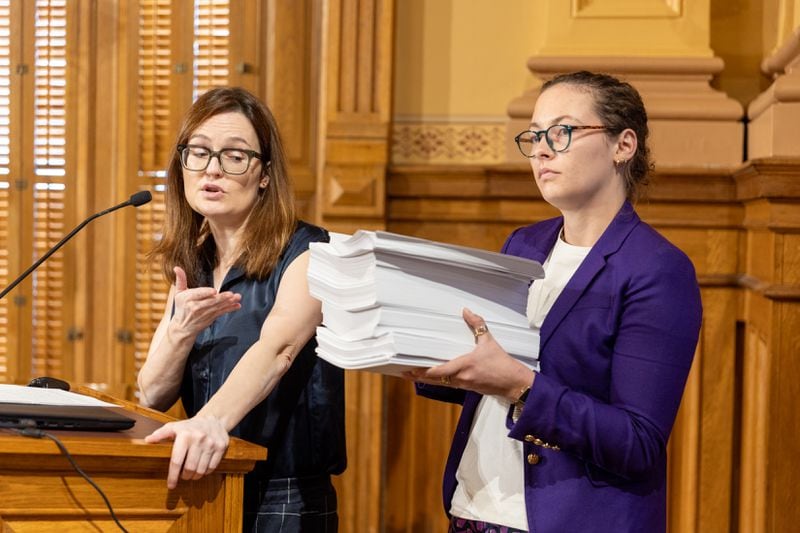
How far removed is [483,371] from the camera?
169cm

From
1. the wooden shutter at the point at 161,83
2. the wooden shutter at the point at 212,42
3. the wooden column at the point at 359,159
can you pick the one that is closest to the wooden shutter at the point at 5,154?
the wooden shutter at the point at 161,83

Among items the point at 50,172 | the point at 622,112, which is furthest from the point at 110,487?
the point at 50,172

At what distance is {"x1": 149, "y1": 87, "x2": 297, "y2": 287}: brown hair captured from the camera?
229 centimetres

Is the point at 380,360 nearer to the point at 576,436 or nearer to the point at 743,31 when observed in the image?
the point at 576,436

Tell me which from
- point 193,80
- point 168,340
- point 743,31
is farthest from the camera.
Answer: point 193,80

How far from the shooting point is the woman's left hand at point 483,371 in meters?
1.68

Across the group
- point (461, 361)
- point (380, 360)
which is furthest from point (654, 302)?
point (380, 360)

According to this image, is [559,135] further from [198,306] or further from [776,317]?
[776,317]

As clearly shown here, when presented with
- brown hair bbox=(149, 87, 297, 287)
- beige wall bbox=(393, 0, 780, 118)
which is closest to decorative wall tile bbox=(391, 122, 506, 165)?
beige wall bbox=(393, 0, 780, 118)

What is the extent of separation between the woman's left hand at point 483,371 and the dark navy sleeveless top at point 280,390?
555 mm

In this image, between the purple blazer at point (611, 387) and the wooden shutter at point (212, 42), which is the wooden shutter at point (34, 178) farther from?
the purple blazer at point (611, 387)

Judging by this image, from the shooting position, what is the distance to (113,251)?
4234 millimetres

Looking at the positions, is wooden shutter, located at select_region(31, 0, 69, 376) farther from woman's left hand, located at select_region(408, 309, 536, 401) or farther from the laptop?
woman's left hand, located at select_region(408, 309, 536, 401)

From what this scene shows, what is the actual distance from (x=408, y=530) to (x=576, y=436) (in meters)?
2.22
